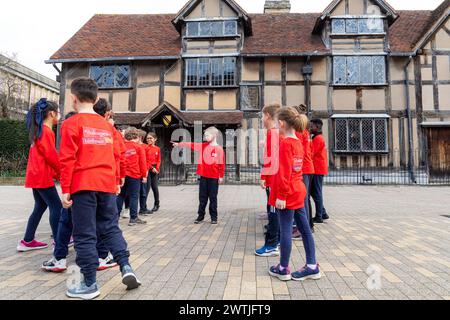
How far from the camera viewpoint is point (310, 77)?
15.5 meters

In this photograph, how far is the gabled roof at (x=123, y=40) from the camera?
15.9 meters

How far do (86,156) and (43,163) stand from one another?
1.49m

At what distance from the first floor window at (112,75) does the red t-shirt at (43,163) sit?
520 inches

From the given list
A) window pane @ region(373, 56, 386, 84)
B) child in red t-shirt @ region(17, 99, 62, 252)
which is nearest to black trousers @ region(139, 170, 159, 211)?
child in red t-shirt @ region(17, 99, 62, 252)

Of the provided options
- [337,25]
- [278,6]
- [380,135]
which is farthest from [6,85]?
[380,135]

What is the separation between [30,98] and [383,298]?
36522mm

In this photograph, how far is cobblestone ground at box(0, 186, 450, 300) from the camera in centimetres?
268

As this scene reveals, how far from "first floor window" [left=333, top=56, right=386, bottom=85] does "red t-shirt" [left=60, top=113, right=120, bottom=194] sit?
48.0 feet

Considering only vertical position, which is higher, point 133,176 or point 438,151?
point 438,151

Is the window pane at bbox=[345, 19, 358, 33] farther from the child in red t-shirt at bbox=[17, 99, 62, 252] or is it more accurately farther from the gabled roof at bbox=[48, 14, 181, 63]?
the child in red t-shirt at bbox=[17, 99, 62, 252]

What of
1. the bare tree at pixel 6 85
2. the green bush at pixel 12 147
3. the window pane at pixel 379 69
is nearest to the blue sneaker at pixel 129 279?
the window pane at pixel 379 69

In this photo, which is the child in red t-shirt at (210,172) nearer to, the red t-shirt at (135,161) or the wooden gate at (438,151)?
the red t-shirt at (135,161)

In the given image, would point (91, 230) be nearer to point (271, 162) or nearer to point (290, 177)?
point (290, 177)
